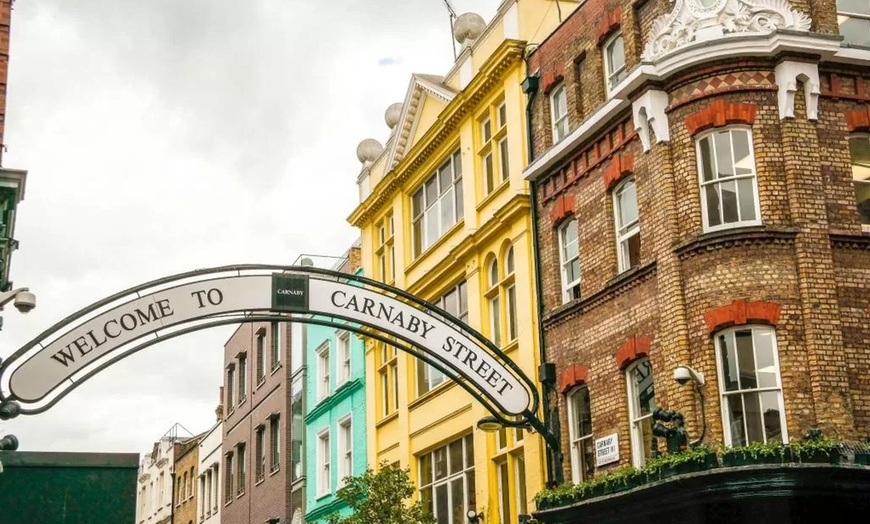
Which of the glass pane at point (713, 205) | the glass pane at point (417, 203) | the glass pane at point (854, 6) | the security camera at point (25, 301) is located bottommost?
the security camera at point (25, 301)

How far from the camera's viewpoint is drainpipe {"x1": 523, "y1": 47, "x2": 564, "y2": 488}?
2436cm

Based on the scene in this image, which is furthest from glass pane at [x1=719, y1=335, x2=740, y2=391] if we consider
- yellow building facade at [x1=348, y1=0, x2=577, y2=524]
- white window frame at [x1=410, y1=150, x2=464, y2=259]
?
white window frame at [x1=410, y1=150, x2=464, y2=259]

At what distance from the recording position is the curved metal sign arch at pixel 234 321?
1961cm

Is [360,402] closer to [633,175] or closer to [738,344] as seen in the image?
[633,175]

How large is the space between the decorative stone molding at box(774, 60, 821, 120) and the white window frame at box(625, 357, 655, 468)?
5.07 m

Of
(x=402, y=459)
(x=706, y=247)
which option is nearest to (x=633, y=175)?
(x=706, y=247)

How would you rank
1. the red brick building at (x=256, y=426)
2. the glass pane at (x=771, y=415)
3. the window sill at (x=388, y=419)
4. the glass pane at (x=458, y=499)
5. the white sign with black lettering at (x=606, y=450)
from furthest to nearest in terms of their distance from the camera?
the red brick building at (x=256, y=426) → the window sill at (x=388, y=419) → the glass pane at (x=458, y=499) → the white sign with black lettering at (x=606, y=450) → the glass pane at (x=771, y=415)

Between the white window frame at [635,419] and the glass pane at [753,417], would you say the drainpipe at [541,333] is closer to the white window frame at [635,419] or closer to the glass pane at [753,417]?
the white window frame at [635,419]

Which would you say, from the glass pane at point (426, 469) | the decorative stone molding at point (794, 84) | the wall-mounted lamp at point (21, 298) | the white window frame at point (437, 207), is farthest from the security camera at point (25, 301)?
the glass pane at point (426, 469)

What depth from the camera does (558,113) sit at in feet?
90.6

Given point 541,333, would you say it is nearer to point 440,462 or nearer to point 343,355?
point 440,462

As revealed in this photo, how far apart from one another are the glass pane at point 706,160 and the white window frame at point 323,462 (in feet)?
70.4

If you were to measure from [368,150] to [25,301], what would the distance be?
2319 cm

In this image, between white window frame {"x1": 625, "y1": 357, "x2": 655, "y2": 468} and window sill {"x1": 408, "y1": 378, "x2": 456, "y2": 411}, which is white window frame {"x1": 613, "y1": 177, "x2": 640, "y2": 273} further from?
window sill {"x1": 408, "y1": 378, "x2": 456, "y2": 411}
